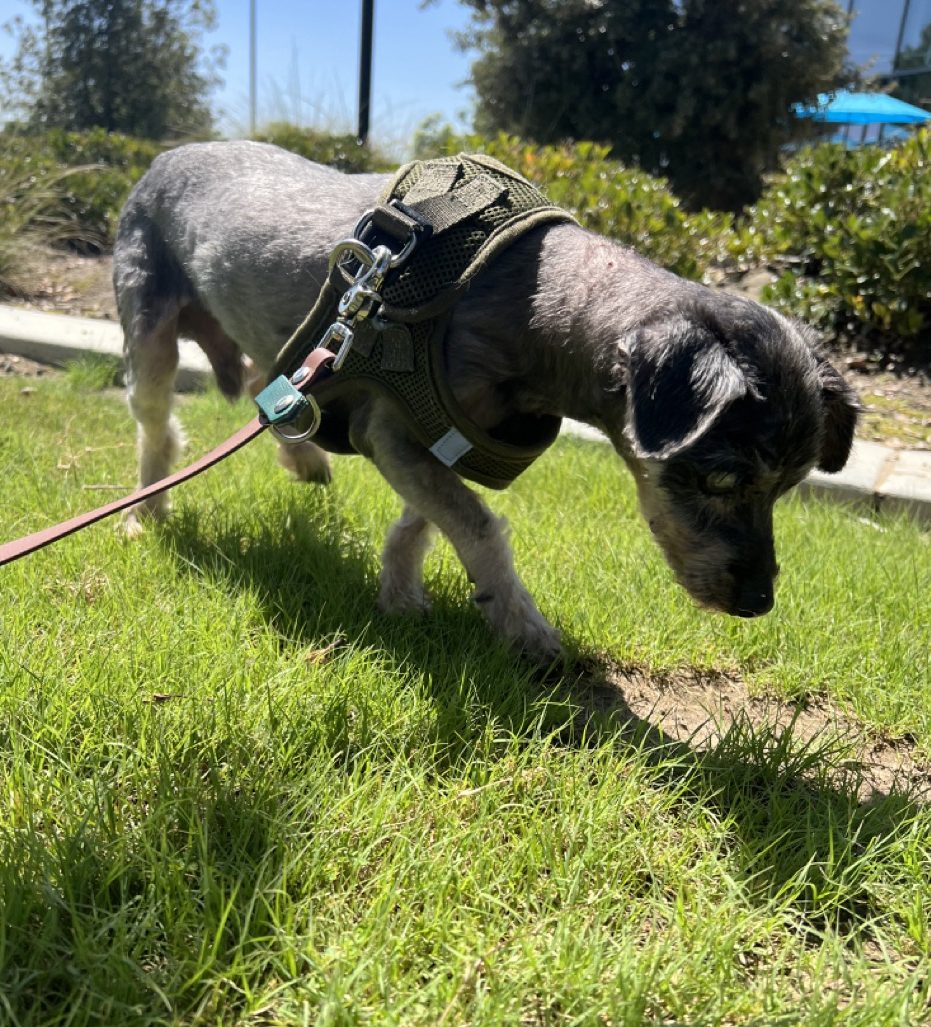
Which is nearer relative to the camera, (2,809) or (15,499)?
(2,809)

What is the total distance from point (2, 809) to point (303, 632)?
120cm

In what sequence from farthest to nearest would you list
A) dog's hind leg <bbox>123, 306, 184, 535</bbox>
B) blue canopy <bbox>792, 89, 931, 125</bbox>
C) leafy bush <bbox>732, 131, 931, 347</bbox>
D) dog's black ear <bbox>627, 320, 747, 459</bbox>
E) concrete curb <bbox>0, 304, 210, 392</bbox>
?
1. blue canopy <bbox>792, 89, 931, 125</bbox>
2. concrete curb <bbox>0, 304, 210, 392</bbox>
3. leafy bush <bbox>732, 131, 931, 347</bbox>
4. dog's hind leg <bbox>123, 306, 184, 535</bbox>
5. dog's black ear <bbox>627, 320, 747, 459</bbox>

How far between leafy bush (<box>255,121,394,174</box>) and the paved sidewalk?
15.0 feet

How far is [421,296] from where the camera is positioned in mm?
2715

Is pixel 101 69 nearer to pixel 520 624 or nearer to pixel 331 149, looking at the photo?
pixel 331 149

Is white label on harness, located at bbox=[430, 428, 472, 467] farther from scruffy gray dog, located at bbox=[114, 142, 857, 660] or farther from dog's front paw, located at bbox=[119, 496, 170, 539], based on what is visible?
dog's front paw, located at bbox=[119, 496, 170, 539]

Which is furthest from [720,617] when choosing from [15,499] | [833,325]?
[833,325]

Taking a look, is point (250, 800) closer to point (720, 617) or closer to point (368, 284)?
point (368, 284)

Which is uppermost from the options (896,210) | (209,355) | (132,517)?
(896,210)

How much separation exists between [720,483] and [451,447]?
0.84 metres

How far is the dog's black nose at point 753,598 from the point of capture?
8.56 feet

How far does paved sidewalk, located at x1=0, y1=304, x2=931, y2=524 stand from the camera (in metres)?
5.11

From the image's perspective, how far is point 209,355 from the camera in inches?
167

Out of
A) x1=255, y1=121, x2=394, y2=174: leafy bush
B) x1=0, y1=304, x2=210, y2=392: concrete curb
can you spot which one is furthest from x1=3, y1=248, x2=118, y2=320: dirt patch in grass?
x1=255, y1=121, x2=394, y2=174: leafy bush
